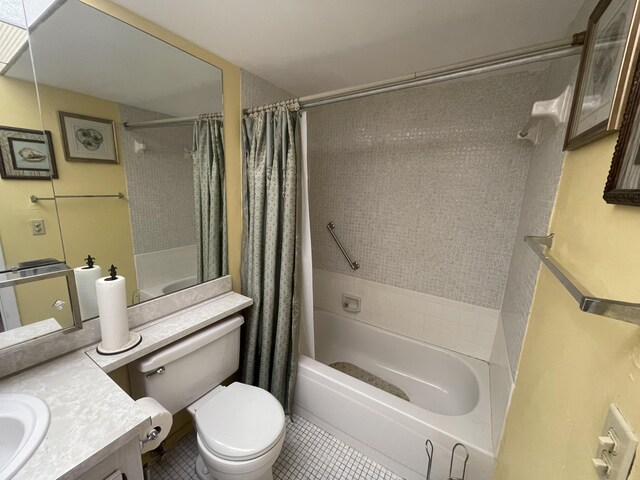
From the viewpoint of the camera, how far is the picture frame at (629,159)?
16.3 inches

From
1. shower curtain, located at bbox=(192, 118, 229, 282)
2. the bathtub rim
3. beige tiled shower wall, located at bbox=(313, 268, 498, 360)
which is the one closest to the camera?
the bathtub rim

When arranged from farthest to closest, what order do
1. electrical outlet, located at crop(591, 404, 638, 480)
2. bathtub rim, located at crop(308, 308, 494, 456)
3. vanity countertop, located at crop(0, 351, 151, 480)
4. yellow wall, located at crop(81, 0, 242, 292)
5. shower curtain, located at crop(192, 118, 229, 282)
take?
shower curtain, located at crop(192, 118, 229, 282) → yellow wall, located at crop(81, 0, 242, 292) → bathtub rim, located at crop(308, 308, 494, 456) → vanity countertop, located at crop(0, 351, 151, 480) → electrical outlet, located at crop(591, 404, 638, 480)

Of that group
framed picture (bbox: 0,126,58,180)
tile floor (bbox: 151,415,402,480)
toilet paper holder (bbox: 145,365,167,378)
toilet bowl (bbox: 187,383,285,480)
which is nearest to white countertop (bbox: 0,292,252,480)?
toilet paper holder (bbox: 145,365,167,378)

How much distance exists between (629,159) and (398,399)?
1.38 m

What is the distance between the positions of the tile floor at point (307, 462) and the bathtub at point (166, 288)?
0.96m

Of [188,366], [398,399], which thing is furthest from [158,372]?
[398,399]

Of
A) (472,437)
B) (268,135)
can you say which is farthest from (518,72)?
(472,437)

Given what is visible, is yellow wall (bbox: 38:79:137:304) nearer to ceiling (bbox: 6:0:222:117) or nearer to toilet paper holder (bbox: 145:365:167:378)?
ceiling (bbox: 6:0:222:117)

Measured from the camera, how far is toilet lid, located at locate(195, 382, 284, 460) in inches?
41.5

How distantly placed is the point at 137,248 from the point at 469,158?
78.8 inches

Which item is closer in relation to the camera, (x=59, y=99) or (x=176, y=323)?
(x=59, y=99)

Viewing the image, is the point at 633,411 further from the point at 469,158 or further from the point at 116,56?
the point at 116,56

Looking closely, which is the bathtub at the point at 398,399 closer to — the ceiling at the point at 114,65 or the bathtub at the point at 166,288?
the bathtub at the point at 166,288

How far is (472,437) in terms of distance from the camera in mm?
1178
